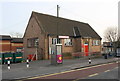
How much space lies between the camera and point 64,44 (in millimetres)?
27375

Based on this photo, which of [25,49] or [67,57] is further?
[25,49]

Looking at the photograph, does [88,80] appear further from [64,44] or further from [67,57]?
[64,44]

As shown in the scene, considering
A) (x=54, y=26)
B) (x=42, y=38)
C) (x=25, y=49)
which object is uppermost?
(x=54, y=26)

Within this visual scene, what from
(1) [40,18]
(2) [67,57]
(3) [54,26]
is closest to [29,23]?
(1) [40,18]

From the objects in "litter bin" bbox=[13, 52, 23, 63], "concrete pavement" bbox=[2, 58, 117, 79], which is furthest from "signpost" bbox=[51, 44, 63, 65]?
"litter bin" bbox=[13, 52, 23, 63]

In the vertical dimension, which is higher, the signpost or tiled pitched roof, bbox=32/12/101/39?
tiled pitched roof, bbox=32/12/101/39

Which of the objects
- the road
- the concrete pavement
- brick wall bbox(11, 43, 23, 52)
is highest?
brick wall bbox(11, 43, 23, 52)

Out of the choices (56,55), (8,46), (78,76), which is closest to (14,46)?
(8,46)

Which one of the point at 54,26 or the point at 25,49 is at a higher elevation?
the point at 54,26

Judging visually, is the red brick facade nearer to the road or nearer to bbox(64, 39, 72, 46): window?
bbox(64, 39, 72, 46): window

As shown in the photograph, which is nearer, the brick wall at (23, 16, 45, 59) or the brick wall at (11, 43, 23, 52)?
the brick wall at (23, 16, 45, 59)

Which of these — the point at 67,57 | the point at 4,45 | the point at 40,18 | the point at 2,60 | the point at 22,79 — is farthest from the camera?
the point at 4,45

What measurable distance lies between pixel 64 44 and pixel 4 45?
26.8m

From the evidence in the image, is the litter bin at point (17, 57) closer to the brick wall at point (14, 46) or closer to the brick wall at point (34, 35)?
the brick wall at point (34, 35)
